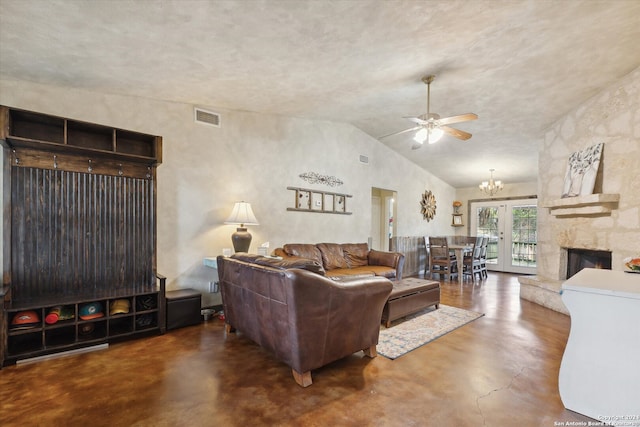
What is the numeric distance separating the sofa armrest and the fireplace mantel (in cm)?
228

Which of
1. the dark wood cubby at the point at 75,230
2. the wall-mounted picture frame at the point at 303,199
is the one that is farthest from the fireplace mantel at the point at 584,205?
the dark wood cubby at the point at 75,230

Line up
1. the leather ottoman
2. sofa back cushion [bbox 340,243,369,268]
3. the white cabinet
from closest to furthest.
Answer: the white cabinet, the leather ottoman, sofa back cushion [bbox 340,243,369,268]

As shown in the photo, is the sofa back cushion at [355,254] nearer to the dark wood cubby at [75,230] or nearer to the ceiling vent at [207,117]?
the ceiling vent at [207,117]

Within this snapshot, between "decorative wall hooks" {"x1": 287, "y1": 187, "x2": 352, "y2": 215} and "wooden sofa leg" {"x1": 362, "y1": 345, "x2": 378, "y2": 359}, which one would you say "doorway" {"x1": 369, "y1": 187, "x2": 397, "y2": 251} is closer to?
"decorative wall hooks" {"x1": 287, "y1": 187, "x2": 352, "y2": 215}

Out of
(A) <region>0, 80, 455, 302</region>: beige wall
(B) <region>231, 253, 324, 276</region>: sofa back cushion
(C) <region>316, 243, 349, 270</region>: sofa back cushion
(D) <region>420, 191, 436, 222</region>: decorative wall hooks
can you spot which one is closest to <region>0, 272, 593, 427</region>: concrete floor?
(B) <region>231, 253, 324, 276</region>: sofa back cushion

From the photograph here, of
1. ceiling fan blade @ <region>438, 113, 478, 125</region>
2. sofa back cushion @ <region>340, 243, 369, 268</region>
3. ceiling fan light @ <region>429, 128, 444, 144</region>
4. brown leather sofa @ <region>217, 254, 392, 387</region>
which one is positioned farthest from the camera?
sofa back cushion @ <region>340, 243, 369, 268</region>

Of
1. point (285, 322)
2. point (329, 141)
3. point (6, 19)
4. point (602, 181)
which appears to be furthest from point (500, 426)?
point (329, 141)

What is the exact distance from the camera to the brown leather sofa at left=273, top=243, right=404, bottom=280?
14.7 feet

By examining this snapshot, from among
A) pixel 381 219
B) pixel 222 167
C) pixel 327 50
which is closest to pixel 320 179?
pixel 222 167

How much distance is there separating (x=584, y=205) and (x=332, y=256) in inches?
136

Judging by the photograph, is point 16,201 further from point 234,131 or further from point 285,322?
point 285,322

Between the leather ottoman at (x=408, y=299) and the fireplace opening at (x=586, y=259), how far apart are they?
2163mm

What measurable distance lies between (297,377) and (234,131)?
3210 mm

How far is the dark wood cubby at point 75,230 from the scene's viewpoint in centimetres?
263
